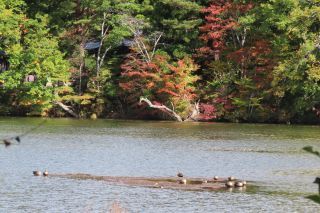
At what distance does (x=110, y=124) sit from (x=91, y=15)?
35.9 feet

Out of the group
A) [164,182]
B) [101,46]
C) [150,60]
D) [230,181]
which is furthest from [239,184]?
[101,46]

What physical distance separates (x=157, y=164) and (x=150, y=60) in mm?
21862

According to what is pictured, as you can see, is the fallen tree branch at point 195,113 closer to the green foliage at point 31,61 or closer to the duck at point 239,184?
the green foliage at point 31,61

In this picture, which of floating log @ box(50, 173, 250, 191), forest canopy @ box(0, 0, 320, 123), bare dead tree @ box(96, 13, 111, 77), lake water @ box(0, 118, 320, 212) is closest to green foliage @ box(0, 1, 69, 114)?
forest canopy @ box(0, 0, 320, 123)

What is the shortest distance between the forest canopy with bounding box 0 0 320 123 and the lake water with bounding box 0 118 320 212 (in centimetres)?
470

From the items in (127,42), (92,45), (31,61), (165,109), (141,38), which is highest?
(141,38)

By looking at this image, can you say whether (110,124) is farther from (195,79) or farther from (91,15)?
(91,15)

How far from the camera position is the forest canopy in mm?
38625

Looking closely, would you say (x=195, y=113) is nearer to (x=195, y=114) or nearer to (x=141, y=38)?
(x=195, y=114)

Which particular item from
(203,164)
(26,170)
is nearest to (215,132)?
(203,164)

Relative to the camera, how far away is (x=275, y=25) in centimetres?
3781

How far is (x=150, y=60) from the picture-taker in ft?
138

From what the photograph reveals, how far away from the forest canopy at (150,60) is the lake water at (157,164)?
470cm

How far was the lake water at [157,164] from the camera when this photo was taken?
14.5 m
